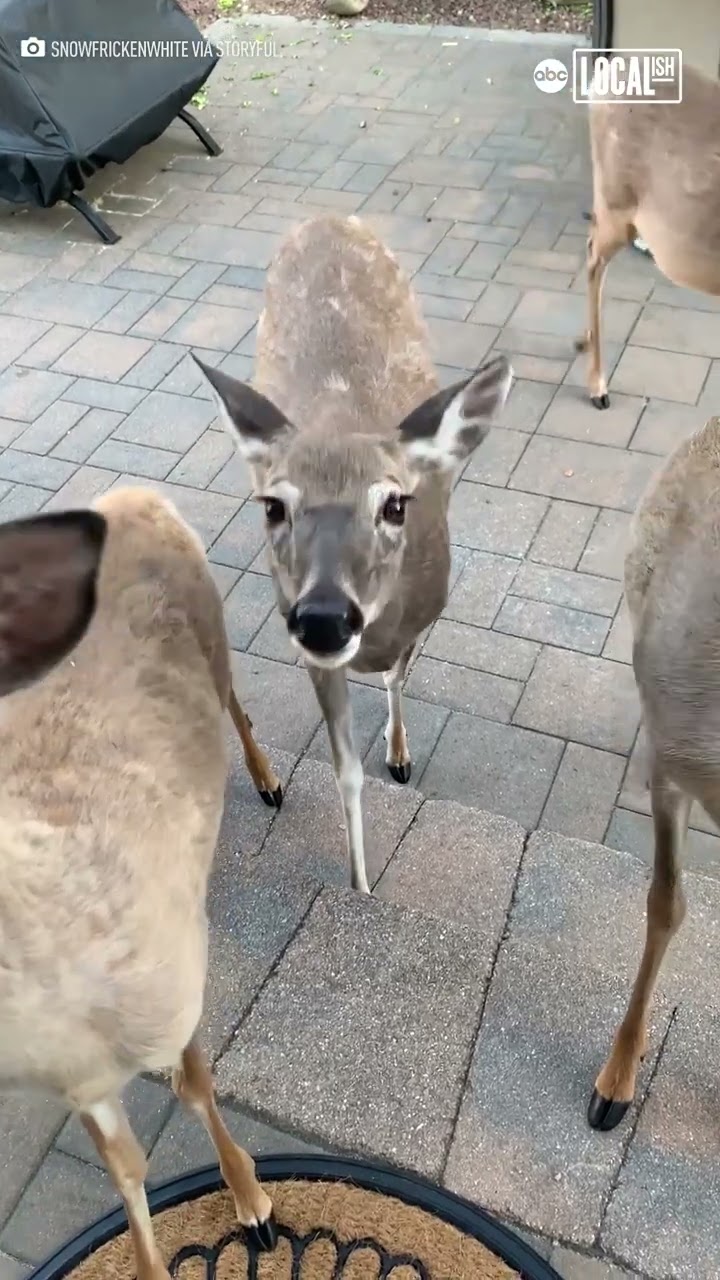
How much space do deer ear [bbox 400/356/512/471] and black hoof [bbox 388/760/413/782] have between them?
4.12ft

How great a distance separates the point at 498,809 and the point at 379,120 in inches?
237

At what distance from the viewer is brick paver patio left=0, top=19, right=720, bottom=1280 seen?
7.47ft

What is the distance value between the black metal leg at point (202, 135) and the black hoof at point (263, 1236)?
7006mm

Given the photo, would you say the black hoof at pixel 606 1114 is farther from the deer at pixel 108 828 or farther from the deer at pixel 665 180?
the deer at pixel 665 180

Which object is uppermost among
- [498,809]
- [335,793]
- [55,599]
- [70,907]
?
[55,599]

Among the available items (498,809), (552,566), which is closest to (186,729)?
(498,809)

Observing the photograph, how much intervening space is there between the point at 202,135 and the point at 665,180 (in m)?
4.01

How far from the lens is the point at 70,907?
1.67 m

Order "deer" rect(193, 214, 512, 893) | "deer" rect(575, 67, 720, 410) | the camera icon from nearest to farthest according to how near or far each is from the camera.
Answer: "deer" rect(193, 214, 512, 893) → "deer" rect(575, 67, 720, 410) → the camera icon

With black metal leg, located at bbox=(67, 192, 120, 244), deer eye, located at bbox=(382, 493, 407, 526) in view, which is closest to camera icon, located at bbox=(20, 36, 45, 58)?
black metal leg, located at bbox=(67, 192, 120, 244)

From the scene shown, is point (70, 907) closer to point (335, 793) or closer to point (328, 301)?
point (335, 793)

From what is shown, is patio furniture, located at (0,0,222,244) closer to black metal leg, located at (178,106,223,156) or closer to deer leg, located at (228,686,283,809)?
black metal leg, located at (178,106,223,156)

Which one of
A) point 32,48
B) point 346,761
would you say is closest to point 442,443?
point 346,761

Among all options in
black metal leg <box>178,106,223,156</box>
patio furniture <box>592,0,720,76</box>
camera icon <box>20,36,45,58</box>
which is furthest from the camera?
black metal leg <box>178,106,223,156</box>
